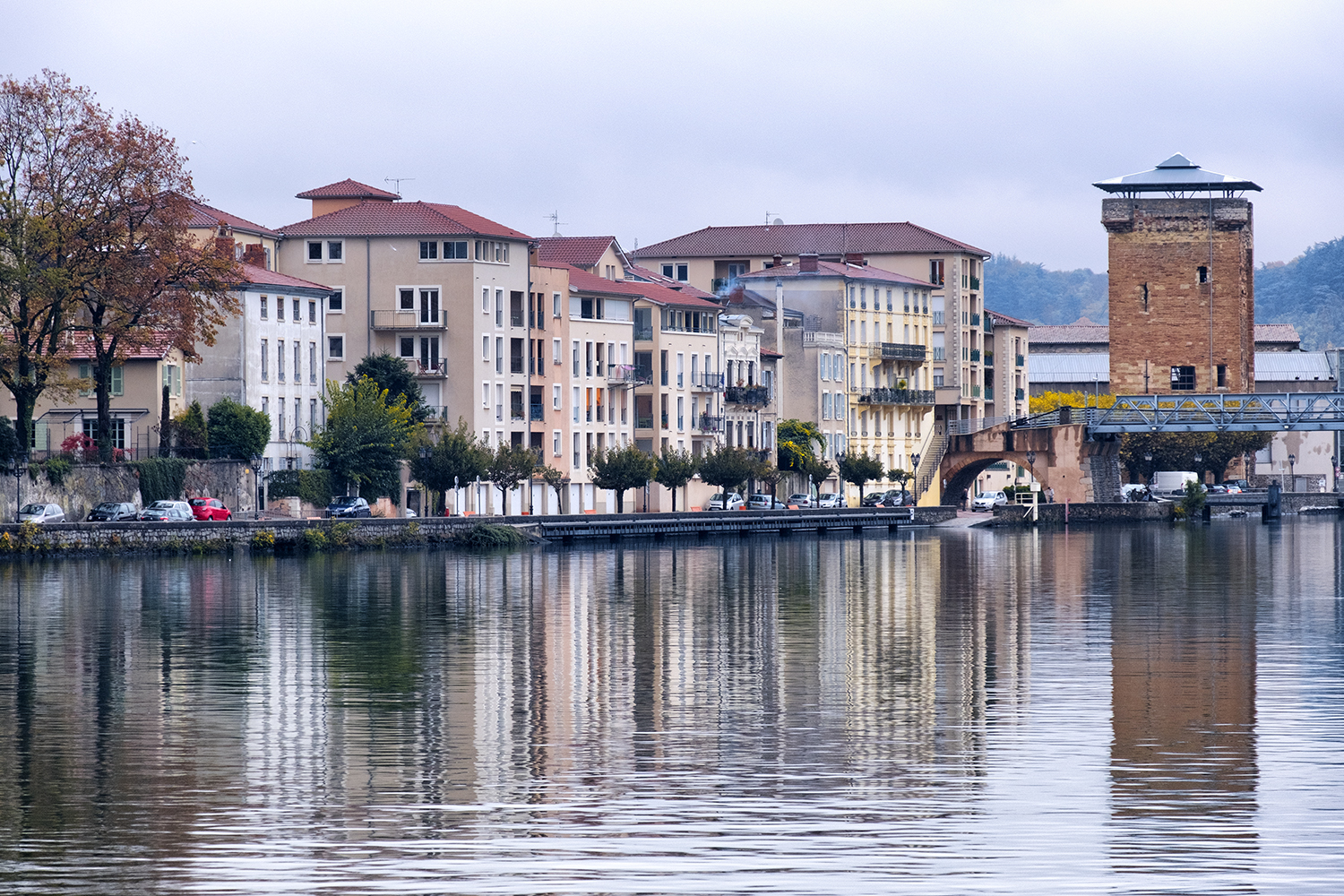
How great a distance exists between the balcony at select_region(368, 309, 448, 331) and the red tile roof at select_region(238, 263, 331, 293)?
5.02 m

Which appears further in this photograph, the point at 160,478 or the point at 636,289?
the point at 636,289

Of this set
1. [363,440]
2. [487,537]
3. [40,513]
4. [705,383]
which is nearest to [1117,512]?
[705,383]

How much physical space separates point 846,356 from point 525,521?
67916 millimetres

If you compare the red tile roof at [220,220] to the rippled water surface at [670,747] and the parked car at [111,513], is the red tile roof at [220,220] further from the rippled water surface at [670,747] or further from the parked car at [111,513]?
the rippled water surface at [670,747]

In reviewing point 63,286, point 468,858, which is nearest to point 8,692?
point 468,858

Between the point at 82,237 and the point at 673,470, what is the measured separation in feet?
168

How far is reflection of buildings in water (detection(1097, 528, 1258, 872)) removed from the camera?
81.0 feet

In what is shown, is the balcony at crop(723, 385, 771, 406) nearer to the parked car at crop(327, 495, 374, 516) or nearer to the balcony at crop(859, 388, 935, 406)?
the balcony at crop(859, 388, 935, 406)

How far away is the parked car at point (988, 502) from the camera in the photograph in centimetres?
16162

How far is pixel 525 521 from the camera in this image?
113250 millimetres

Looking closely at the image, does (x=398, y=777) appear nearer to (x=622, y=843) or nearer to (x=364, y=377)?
(x=622, y=843)

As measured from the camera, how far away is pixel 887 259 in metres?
195

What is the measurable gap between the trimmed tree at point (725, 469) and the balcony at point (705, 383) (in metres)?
12.7

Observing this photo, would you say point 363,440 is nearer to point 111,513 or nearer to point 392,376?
point 392,376
